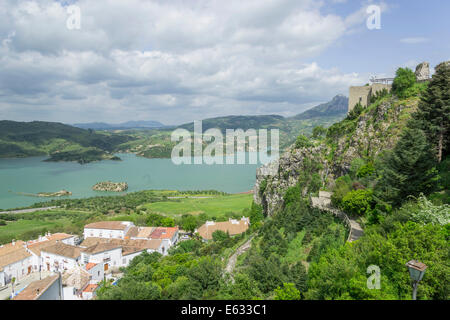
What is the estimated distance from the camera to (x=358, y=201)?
12852 millimetres

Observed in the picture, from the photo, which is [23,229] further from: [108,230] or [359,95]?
[359,95]

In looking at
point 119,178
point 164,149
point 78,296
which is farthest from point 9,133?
point 78,296

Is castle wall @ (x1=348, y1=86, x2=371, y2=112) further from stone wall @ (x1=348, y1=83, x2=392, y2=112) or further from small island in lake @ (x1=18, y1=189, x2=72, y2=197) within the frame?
small island in lake @ (x1=18, y1=189, x2=72, y2=197)

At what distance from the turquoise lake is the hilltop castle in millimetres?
48933

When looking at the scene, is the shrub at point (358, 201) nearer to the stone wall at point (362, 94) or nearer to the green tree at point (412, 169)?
the green tree at point (412, 169)

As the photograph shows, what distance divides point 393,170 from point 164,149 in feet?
502

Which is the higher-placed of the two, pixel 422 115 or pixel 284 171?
pixel 422 115

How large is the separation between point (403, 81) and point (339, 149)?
6.72 meters

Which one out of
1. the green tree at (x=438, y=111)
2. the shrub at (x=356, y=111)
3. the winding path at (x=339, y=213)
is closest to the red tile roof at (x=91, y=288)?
the winding path at (x=339, y=213)

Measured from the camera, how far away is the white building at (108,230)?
100 feet

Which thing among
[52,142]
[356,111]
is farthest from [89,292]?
[52,142]

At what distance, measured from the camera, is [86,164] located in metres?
122
